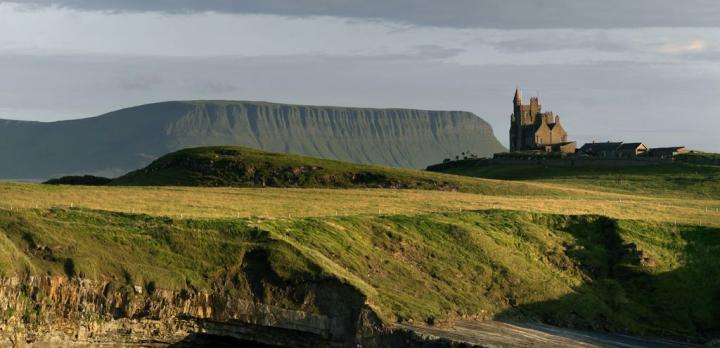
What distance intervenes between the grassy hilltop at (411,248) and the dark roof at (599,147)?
87142 mm

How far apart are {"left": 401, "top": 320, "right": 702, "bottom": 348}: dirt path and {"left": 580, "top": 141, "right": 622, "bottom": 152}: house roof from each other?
123 metres

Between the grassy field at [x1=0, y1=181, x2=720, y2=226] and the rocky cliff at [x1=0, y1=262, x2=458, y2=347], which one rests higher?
the grassy field at [x1=0, y1=181, x2=720, y2=226]

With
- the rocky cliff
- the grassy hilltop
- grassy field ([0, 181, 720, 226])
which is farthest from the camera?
grassy field ([0, 181, 720, 226])

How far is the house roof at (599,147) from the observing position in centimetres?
18575

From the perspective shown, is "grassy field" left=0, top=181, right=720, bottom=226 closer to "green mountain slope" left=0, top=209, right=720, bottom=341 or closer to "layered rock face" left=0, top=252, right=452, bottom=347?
"green mountain slope" left=0, top=209, right=720, bottom=341

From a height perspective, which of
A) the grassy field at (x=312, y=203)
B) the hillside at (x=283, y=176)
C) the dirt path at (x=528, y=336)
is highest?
the hillside at (x=283, y=176)

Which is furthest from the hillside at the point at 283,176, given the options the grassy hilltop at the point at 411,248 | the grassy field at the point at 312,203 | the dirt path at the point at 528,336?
the dirt path at the point at 528,336

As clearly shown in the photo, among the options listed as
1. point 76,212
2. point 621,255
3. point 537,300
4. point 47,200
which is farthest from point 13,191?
point 621,255

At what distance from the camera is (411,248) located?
70.9 m

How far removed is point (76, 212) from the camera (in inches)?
2611

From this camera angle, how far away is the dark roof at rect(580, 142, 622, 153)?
18575 cm

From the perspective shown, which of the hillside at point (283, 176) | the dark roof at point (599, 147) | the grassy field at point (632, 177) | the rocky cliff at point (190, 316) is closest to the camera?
the rocky cliff at point (190, 316)

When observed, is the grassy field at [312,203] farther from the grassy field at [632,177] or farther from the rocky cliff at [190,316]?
the grassy field at [632,177]

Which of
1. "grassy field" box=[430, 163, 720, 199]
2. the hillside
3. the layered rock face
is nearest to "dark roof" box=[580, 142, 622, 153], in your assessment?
"grassy field" box=[430, 163, 720, 199]
